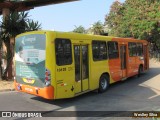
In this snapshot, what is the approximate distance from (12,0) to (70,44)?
8.47 m

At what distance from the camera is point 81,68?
10445 mm

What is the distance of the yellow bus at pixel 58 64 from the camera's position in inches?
354

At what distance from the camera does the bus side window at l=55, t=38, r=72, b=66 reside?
9.20 meters

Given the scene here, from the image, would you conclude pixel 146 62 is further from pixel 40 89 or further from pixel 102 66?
pixel 40 89

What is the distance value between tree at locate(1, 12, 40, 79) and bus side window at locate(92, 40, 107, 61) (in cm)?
528

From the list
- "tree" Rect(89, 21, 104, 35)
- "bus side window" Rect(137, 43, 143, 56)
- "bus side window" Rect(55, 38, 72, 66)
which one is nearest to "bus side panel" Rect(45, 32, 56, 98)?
"bus side window" Rect(55, 38, 72, 66)

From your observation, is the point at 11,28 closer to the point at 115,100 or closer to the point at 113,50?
the point at 113,50

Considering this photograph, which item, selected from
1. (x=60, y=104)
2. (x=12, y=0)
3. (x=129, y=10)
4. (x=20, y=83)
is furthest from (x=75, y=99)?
(x=129, y=10)

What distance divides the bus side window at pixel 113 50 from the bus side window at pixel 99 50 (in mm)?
463

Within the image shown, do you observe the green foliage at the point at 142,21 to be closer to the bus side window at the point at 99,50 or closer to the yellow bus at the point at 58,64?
the bus side window at the point at 99,50

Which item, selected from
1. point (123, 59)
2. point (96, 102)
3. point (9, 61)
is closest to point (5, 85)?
point (9, 61)

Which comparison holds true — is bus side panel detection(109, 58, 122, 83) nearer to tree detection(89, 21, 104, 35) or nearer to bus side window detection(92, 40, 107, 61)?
bus side window detection(92, 40, 107, 61)

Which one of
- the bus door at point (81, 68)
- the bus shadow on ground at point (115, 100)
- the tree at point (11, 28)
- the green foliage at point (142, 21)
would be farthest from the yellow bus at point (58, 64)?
the green foliage at point (142, 21)

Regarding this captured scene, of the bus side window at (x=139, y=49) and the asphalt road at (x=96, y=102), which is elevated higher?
the bus side window at (x=139, y=49)
